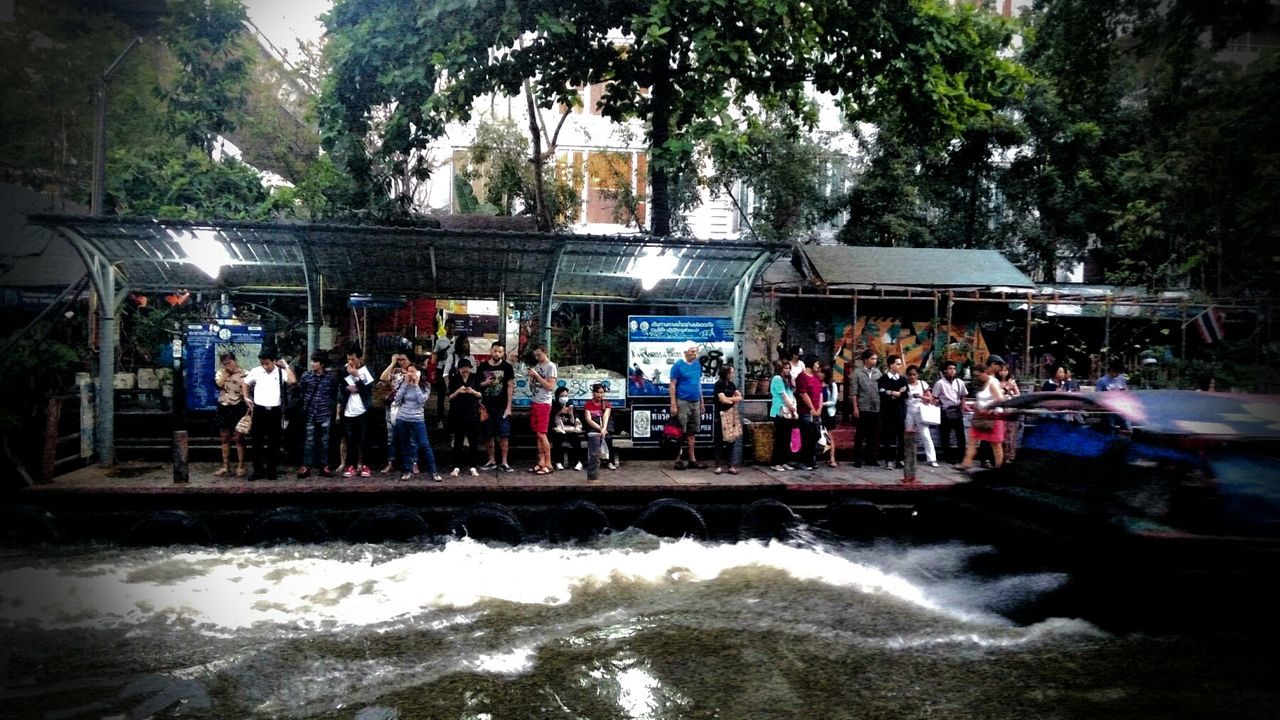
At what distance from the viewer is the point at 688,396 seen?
13008mm

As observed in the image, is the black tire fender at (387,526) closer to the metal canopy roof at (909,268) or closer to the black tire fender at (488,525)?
the black tire fender at (488,525)

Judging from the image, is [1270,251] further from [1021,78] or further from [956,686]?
[956,686]

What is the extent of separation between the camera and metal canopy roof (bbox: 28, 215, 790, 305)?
11688 millimetres

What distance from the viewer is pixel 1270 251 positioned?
44.7 ft

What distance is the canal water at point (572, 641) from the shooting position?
656cm

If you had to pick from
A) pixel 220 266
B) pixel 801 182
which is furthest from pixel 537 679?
pixel 801 182

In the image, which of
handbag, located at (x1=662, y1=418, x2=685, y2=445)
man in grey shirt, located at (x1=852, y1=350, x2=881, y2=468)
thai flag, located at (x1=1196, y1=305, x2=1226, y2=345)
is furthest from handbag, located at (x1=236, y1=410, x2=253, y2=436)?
thai flag, located at (x1=1196, y1=305, x2=1226, y2=345)

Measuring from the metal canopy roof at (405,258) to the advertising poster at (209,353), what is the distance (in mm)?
917

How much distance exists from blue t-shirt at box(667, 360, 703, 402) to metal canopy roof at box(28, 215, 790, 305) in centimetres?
174

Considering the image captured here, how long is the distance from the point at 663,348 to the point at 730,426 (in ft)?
5.51

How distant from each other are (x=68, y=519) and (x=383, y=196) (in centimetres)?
990

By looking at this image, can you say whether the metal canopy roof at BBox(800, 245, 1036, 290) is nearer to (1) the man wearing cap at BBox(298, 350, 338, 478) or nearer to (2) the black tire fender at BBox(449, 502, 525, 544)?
(2) the black tire fender at BBox(449, 502, 525, 544)

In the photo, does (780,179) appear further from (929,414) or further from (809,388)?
(809,388)

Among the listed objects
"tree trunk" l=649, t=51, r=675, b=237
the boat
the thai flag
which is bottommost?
the boat
